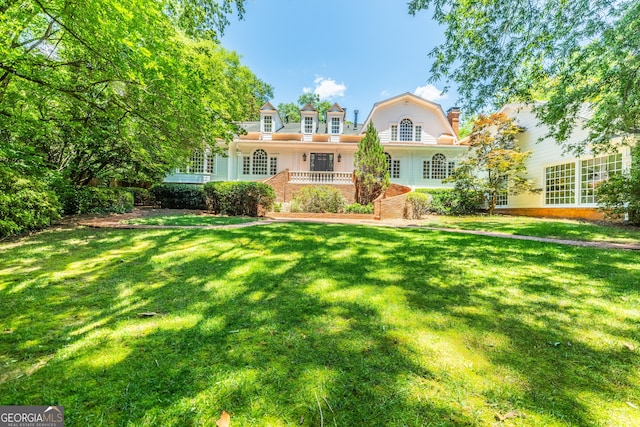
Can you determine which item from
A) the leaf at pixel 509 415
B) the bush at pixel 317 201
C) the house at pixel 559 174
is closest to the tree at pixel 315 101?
the house at pixel 559 174

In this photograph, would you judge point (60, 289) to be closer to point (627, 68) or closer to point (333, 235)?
point (333, 235)

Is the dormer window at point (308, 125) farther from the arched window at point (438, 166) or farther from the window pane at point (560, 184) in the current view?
the window pane at point (560, 184)

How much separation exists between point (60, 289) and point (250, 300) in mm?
2636

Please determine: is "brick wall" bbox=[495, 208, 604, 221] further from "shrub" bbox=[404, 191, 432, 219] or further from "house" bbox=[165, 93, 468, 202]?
"shrub" bbox=[404, 191, 432, 219]

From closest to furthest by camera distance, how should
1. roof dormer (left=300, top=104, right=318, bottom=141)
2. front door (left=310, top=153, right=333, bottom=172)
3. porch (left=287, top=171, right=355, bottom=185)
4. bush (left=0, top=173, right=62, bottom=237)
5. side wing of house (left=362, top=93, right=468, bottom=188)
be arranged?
bush (left=0, top=173, right=62, bottom=237) → porch (left=287, top=171, right=355, bottom=185) → side wing of house (left=362, top=93, right=468, bottom=188) → roof dormer (left=300, top=104, right=318, bottom=141) → front door (left=310, top=153, right=333, bottom=172)

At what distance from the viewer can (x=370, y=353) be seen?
2.33 m

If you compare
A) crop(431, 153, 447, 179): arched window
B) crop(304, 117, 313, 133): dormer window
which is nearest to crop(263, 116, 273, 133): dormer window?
crop(304, 117, 313, 133): dormer window

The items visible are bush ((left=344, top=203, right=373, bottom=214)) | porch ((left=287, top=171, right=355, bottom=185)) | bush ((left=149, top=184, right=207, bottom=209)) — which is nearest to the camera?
bush ((left=344, top=203, right=373, bottom=214))

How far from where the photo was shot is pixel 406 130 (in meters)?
22.3

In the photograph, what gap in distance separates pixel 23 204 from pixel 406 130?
72.4ft

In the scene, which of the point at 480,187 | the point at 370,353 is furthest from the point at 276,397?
the point at 480,187

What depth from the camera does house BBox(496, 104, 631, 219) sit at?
12922mm

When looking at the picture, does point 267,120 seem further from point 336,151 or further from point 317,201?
point 317,201

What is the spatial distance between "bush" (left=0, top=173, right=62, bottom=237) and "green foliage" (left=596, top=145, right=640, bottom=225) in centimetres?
1832
